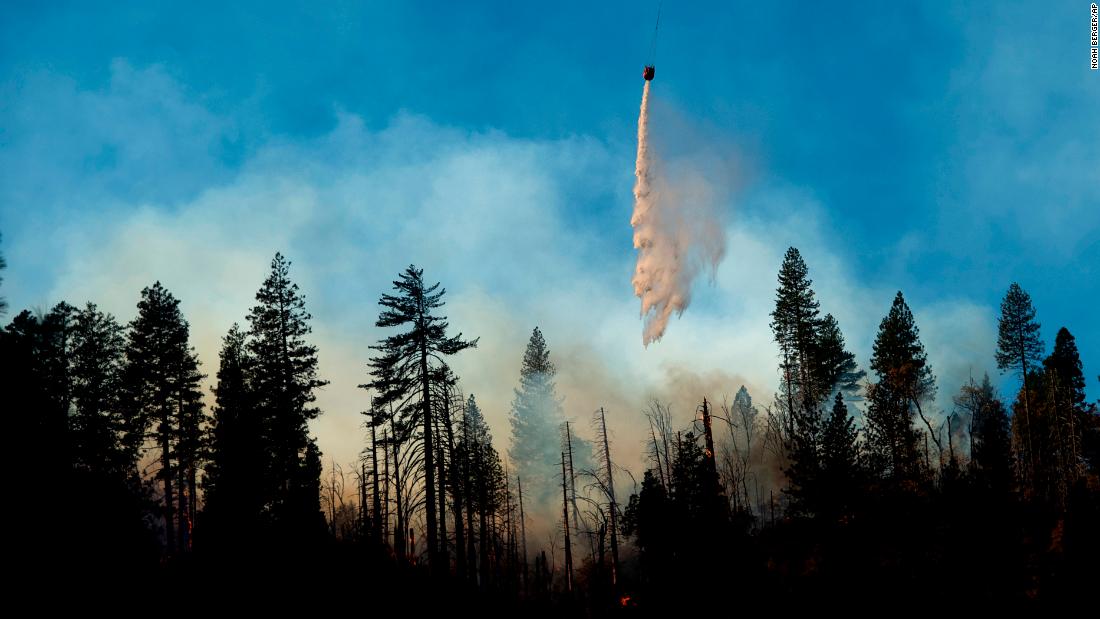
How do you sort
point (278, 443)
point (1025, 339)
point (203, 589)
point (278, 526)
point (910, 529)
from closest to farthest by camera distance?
point (203, 589)
point (278, 526)
point (278, 443)
point (910, 529)
point (1025, 339)

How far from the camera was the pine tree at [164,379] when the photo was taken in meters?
31.5

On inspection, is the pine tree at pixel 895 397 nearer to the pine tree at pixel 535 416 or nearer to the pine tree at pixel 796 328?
the pine tree at pixel 796 328

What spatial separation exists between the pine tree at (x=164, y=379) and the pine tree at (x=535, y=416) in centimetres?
3806

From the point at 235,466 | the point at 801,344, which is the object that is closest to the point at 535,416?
the point at 801,344

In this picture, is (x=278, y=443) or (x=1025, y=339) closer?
(x=278, y=443)

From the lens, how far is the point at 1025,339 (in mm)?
55062

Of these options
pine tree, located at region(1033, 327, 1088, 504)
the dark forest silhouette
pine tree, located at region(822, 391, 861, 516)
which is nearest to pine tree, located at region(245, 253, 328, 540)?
the dark forest silhouette

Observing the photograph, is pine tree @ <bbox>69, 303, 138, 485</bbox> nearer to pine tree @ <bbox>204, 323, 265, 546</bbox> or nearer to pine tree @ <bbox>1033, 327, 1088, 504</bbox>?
pine tree @ <bbox>204, 323, 265, 546</bbox>

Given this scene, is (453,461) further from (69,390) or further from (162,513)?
(69,390)

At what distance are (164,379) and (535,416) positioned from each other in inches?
1618

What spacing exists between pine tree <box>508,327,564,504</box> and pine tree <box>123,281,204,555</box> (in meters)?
38.1

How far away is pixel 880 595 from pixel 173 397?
3950 centimetres

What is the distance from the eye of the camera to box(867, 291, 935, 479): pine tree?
1635 inches

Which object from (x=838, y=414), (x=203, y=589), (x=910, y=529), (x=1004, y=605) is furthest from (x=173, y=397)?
(x=1004, y=605)
